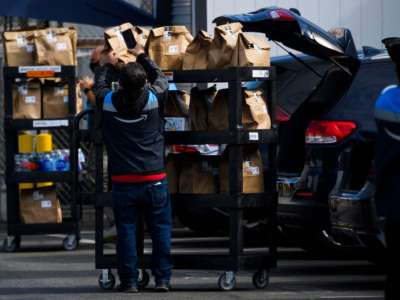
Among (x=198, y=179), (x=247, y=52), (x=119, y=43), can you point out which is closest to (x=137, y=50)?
(x=119, y=43)

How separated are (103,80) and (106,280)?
1.57 meters

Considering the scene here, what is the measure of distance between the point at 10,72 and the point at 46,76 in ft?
1.21

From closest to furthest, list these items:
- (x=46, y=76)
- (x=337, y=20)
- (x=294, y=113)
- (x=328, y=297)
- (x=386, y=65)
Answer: (x=328, y=297) < (x=386, y=65) < (x=294, y=113) < (x=46, y=76) < (x=337, y=20)

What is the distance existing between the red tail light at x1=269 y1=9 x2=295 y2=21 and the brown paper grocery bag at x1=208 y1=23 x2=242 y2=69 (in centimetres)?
27

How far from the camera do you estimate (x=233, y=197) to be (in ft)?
32.7

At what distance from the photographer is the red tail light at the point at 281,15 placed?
10008 mm

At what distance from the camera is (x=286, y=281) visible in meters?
10.6

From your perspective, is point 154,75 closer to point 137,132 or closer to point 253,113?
point 137,132

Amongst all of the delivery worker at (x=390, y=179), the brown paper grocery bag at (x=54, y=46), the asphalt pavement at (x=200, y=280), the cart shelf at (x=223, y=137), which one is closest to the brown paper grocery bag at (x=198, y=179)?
the cart shelf at (x=223, y=137)

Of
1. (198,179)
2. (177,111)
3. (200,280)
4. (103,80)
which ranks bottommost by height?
(200,280)

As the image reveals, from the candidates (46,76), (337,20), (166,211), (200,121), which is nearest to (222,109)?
(200,121)

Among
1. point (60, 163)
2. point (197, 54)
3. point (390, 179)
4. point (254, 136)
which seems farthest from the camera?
point (60, 163)

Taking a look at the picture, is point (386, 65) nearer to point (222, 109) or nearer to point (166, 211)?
point (222, 109)

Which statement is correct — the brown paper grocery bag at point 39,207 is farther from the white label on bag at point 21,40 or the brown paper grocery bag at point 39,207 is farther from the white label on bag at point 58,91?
the white label on bag at point 21,40
